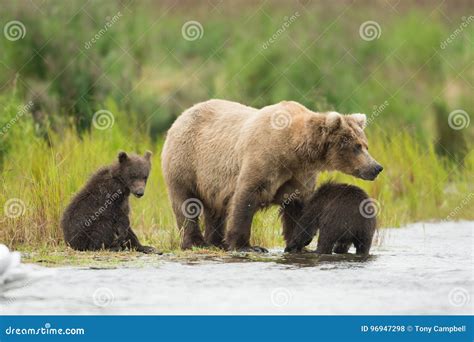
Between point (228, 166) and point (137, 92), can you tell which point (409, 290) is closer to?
point (228, 166)

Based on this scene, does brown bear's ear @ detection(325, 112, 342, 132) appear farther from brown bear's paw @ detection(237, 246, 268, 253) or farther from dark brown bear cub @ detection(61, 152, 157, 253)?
dark brown bear cub @ detection(61, 152, 157, 253)

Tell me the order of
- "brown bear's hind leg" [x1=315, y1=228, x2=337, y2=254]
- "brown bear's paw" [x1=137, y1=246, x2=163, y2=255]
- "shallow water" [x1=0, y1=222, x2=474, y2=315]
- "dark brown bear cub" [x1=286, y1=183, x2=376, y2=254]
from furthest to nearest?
"brown bear's paw" [x1=137, y1=246, x2=163, y2=255], "brown bear's hind leg" [x1=315, y1=228, x2=337, y2=254], "dark brown bear cub" [x1=286, y1=183, x2=376, y2=254], "shallow water" [x1=0, y1=222, x2=474, y2=315]

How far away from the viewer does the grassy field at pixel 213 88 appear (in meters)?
11.9

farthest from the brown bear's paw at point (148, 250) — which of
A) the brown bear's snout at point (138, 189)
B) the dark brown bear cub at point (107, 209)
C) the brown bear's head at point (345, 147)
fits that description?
the brown bear's head at point (345, 147)

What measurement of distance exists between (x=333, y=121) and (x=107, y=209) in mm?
2343

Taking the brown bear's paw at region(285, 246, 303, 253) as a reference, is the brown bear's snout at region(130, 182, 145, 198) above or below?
above

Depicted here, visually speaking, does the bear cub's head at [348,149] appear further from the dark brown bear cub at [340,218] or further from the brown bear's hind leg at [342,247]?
the brown bear's hind leg at [342,247]

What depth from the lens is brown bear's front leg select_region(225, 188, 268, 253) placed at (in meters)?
10.2

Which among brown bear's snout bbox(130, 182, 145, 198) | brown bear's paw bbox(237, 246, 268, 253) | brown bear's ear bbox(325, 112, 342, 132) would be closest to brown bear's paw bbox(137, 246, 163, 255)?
brown bear's snout bbox(130, 182, 145, 198)

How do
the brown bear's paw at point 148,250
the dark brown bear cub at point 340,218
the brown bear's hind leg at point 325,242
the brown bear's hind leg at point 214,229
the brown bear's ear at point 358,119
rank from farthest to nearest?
the brown bear's hind leg at point 214,229 → the brown bear's ear at point 358,119 → the brown bear's paw at point 148,250 → the brown bear's hind leg at point 325,242 → the dark brown bear cub at point 340,218

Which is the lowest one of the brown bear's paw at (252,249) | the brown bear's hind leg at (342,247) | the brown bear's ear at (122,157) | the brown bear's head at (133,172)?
the brown bear's paw at (252,249)

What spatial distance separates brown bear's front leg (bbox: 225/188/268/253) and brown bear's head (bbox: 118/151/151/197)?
3.04 feet

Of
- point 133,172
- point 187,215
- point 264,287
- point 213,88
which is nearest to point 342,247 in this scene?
point 187,215

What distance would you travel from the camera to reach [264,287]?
8.35 metres
